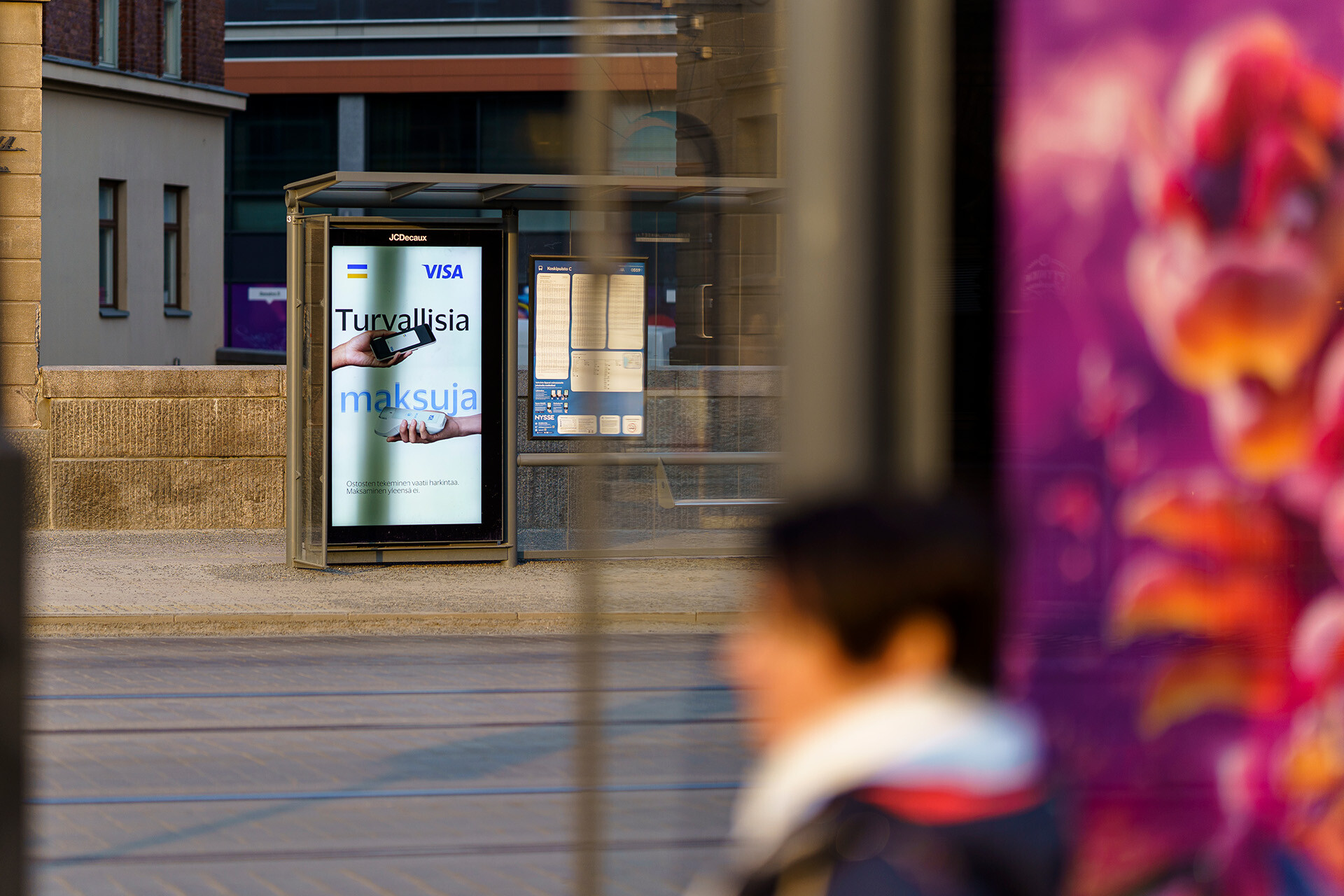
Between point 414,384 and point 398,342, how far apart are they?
29cm

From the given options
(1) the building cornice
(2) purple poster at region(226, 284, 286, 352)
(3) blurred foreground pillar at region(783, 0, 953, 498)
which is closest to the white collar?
(3) blurred foreground pillar at region(783, 0, 953, 498)

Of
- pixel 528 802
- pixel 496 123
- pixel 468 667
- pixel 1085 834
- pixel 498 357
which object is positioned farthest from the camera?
pixel 496 123

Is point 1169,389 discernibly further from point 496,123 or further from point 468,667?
point 496,123

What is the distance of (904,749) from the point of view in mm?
1220

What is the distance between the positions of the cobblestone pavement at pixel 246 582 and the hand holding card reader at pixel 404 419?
91cm

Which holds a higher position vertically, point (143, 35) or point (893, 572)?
point (143, 35)

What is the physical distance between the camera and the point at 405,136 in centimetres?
4122

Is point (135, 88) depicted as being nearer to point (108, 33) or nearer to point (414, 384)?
point (108, 33)

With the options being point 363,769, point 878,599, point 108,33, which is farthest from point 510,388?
point 108,33

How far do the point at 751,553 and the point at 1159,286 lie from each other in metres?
0.68

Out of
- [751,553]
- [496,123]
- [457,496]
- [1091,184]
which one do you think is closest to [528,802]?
[751,553]

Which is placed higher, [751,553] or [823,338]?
[823,338]

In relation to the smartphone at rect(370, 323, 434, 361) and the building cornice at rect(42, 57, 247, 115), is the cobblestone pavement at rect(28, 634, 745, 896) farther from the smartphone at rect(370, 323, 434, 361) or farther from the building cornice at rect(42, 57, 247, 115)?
the building cornice at rect(42, 57, 247, 115)

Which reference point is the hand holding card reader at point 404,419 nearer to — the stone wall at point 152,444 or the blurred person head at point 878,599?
the stone wall at point 152,444
